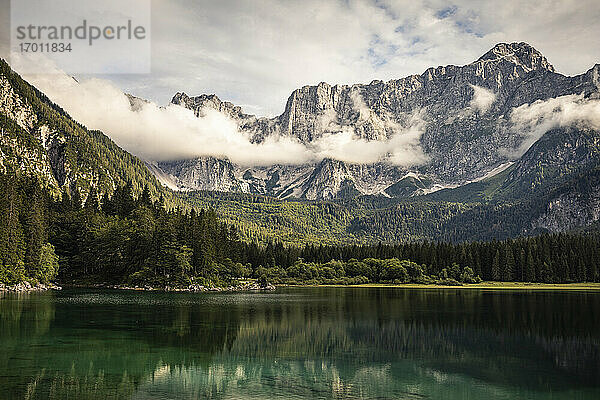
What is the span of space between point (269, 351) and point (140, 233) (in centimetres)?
10874

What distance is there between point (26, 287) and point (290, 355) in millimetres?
91472

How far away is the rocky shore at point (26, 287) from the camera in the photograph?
105812 mm

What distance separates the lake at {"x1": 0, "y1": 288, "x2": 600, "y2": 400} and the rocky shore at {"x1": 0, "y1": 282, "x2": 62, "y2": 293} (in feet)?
120

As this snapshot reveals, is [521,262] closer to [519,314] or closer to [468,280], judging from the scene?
[468,280]

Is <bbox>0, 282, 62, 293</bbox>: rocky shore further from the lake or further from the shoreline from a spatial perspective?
the shoreline

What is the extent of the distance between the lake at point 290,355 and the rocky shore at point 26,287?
36511mm

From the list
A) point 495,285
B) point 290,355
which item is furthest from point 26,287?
point 495,285

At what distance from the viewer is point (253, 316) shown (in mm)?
71812

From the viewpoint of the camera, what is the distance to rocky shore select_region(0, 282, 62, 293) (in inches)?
4166

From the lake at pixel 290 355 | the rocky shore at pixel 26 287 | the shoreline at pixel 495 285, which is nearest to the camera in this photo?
the lake at pixel 290 355

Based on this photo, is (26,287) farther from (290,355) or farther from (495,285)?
(495,285)

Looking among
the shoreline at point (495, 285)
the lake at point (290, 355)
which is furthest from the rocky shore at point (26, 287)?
the shoreline at point (495, 285)

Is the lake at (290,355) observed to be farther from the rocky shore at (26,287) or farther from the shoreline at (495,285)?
the shoreline at (495,285)

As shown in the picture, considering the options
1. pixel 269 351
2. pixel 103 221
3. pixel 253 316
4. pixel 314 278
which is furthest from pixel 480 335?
pixel 314 278
